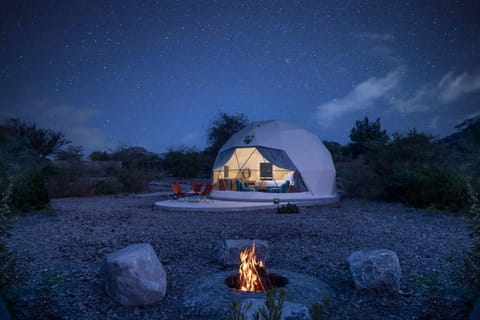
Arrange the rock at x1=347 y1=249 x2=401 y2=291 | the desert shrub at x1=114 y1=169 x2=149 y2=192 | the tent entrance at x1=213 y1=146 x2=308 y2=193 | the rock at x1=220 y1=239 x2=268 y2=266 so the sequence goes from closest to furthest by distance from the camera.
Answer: the rock at x1=347 y1=249 x2=401 y2=291
the rock at x1=220 y1=239 x2=268 y2=266
the tent entrance at x1=213 y1=146 x2=308 y2=193
the desert shrub at x1=114 y1=169 x2=149 y2=192

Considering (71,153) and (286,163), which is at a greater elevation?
(71,153)

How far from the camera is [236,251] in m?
4.19

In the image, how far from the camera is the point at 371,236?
20.3 feet

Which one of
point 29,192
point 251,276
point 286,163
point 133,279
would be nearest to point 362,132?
point 286,163

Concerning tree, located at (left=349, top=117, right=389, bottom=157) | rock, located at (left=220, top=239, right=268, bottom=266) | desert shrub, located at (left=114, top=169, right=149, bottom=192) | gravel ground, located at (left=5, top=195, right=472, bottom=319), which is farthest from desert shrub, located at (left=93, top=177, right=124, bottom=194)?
tree, located at (left=349, top=117, right=389, bottom=157)

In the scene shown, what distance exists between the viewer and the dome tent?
41.0 feet

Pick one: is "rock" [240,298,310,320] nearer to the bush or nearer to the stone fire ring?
the stone fire ring

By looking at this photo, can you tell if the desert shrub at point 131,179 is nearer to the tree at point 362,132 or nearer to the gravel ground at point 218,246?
the gravel ground at point 218,246

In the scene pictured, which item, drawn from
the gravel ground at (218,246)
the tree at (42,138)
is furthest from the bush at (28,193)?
the tree at (42,138)

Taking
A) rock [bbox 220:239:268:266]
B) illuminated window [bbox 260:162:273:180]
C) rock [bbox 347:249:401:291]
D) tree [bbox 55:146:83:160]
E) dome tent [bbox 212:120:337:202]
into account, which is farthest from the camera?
tree [bbox 55:146:83:160]

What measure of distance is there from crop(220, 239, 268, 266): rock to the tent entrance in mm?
8351

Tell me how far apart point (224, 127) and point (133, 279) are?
18.9m

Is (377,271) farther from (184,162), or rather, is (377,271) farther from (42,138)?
(42,138)

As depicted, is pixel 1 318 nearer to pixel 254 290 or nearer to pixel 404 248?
pixel 254 290
